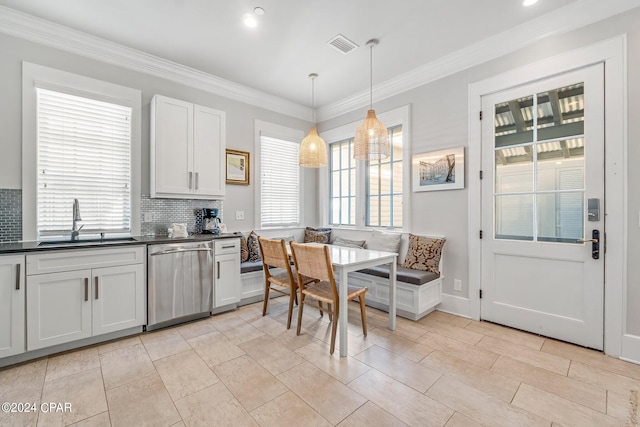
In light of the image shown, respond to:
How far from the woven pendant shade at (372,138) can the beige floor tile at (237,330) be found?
2088mm

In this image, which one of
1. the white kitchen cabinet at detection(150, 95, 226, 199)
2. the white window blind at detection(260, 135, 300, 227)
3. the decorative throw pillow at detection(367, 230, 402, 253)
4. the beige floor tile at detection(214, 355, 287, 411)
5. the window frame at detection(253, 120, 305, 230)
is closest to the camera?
the beige floor tile at detection(214, 355, 287, 411)

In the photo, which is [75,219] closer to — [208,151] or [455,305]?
[208,151]

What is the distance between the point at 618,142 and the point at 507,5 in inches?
56.2

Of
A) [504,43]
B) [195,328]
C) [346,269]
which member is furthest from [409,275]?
[504,43]

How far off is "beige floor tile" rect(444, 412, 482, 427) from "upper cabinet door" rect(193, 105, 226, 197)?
3.08 metres

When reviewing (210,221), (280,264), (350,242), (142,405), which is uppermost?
(210,221)

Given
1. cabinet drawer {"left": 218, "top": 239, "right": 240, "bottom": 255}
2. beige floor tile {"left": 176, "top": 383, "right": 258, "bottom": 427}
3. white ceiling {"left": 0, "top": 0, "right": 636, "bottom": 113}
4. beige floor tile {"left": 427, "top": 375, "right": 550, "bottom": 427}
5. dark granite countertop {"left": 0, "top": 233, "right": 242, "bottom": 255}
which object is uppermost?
white ceiling {"left": 0, "top": 0, "right": 636, "bottom": 113}

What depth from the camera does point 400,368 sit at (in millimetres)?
2117

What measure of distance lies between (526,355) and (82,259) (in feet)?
12.3

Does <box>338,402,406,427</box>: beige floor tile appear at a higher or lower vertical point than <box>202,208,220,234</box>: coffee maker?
lower

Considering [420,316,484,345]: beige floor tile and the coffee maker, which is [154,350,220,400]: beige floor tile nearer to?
the coffee maker

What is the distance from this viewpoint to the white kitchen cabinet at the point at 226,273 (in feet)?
10.4

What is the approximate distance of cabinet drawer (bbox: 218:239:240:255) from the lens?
316 cm

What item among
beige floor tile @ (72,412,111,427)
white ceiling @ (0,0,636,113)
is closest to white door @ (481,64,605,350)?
white ceiling @ (0,0,636,113)
